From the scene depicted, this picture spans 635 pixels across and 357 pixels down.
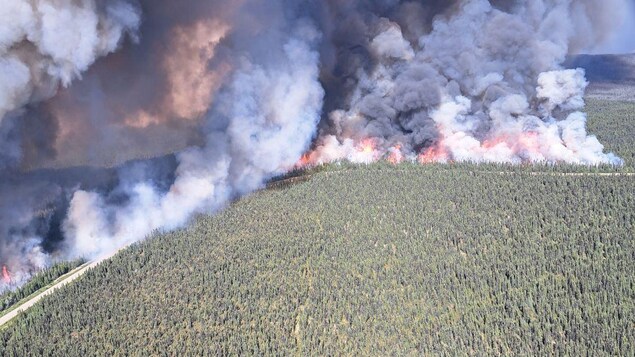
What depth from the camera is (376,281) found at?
4409 inches

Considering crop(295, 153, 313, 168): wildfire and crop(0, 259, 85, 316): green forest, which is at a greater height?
crop(295, 153, 313, 168): wildfire

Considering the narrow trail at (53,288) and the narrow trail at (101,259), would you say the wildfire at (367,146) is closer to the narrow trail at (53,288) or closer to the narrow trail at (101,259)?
the narrow trail at (101,259)

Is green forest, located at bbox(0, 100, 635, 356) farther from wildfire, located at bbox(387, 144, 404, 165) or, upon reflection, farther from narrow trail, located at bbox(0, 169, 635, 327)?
wildfire, located at bbox(387, 144, 404, 165)

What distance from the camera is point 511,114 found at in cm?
16900

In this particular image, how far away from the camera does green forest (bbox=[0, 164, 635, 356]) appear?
10012 cm

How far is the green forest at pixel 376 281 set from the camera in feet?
328

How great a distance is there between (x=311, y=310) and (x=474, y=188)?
148ft

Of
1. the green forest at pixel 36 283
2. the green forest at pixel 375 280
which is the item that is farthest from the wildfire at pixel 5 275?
the green forest at pixel 375 280

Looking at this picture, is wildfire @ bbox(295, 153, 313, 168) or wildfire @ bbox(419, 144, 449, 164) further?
wildfire @ bbox(419, 144, 449, 164)

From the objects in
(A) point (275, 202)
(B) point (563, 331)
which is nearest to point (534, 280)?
(B) point (563, 331)

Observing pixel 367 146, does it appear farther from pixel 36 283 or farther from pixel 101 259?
pixel 36 283

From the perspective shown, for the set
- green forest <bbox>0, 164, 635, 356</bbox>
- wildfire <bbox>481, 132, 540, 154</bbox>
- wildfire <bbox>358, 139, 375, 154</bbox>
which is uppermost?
wildfire <bbox>358, 139, 375, 154</bbox>

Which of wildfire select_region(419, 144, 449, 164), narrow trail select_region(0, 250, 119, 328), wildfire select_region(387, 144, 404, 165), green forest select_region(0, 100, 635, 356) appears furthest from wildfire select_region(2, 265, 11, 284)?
wildfire select_region(419, 144, 449, 164)

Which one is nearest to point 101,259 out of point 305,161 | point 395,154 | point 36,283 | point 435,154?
point 36,283
